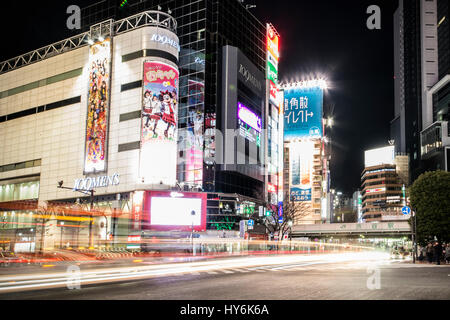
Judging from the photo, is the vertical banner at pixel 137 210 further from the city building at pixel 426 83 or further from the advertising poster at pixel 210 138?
the city building at pixel 426 83

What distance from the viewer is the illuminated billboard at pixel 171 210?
71.2 meters

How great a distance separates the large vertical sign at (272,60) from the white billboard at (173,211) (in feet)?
138

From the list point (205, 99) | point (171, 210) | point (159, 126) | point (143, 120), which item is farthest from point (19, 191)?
point (205, 99)

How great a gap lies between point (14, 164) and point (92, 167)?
25633 millimetres

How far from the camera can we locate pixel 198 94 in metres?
80.0

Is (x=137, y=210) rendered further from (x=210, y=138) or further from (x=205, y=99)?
(x=205, y=99)

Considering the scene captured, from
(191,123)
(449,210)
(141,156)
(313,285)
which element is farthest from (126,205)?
(313,285)

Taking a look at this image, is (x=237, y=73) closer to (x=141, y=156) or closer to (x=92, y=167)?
(x=141, y=156)

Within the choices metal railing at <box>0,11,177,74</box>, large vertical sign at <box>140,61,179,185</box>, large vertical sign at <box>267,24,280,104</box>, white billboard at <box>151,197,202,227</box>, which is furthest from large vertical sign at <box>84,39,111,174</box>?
large vertical sign at <box>267,24,280,104</box>

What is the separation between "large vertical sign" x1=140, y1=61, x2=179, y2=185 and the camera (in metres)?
71.2

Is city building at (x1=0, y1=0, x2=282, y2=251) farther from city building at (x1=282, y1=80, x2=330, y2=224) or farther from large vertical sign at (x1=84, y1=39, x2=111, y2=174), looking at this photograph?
city building at (x1=282, y1=80, x2=330, y2=224)

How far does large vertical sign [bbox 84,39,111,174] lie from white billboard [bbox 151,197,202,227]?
12258 millimetres

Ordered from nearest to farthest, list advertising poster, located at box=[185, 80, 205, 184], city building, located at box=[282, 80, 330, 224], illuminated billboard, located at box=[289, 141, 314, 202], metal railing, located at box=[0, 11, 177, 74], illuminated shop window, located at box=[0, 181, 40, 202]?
1. metal railing, located at box=[0, 11, 177, 74]
2. advertising poster, located at box=[185, 80, 205, 184]
3. illuminated shop window, located at box=[0, 181, 40, 202]
4. illuminated billboard, located at box=[289, 141, 314, 202]
5. city building, located at box=[282, 80, 330, 224]

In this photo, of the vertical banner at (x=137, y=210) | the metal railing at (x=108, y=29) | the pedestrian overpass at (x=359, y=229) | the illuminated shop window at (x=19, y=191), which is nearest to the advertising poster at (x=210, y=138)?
the vertical banner at (x=137, y=210)
